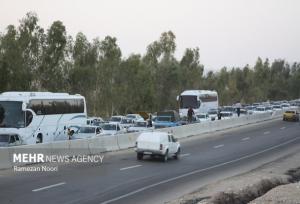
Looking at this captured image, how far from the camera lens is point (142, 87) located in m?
67.8

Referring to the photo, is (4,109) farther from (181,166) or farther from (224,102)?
(224,102)

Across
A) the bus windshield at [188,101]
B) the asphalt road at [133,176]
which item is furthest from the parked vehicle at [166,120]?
the bus windshield at [188,101]

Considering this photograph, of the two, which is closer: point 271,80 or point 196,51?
point 196,51

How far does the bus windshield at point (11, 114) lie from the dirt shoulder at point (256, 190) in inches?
574

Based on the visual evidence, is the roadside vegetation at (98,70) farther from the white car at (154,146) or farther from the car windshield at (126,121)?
the white car at (154,146)

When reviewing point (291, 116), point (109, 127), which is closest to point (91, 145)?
point (109, 127)

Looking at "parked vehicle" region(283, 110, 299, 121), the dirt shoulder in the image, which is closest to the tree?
the dirt shoulder

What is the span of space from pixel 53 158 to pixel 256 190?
11800 mm

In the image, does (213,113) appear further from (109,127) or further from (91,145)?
(91,145)

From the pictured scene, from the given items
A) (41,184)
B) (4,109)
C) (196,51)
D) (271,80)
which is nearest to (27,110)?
(4,109)

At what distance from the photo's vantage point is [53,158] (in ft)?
85.5

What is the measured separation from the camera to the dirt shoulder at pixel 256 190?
1413 centimetres

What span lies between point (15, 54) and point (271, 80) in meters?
103


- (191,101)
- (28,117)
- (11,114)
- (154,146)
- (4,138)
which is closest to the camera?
(4,138)
